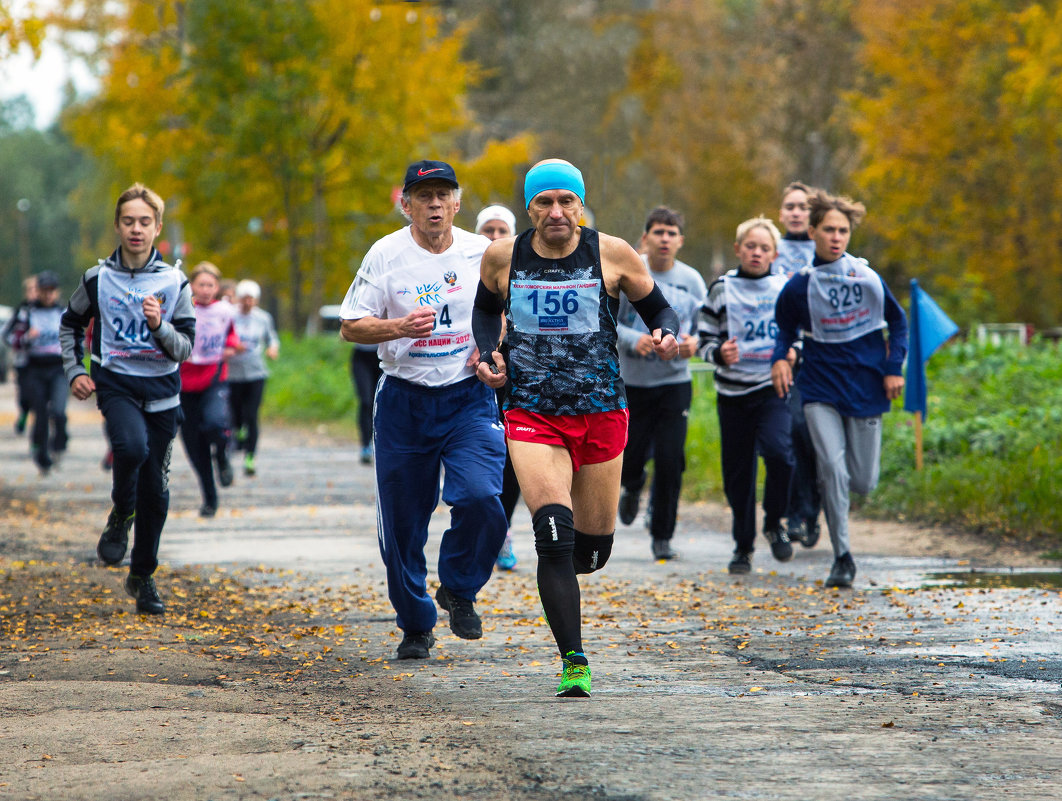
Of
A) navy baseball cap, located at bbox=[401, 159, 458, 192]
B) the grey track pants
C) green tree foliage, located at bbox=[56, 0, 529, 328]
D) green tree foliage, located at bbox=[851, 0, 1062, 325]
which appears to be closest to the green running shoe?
navy baseball cap, located at bbox=[401, 159, 458, 192]

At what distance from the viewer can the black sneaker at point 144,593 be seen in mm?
7879

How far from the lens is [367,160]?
30625 mm

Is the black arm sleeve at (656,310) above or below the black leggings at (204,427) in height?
above

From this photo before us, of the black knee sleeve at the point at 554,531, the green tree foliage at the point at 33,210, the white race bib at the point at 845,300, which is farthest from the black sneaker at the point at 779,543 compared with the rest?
the green tree foliage at the point at 33,210

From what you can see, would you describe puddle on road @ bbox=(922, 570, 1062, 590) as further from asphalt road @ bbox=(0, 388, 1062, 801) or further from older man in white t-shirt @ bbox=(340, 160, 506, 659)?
older man in white t-shirt @ bbox=(340, 160, 506, 659)

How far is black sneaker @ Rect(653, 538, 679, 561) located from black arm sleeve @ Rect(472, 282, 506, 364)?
415cm

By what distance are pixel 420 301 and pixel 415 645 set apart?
4.91ft

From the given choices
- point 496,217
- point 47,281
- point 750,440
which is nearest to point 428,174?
point 496,217

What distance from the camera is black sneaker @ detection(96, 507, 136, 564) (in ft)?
26.9

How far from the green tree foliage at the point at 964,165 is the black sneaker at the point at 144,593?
20.4 metres

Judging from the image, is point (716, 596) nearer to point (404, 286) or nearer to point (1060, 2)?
point (404, 286)

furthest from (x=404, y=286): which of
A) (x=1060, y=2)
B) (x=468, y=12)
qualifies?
(x=468, y=12)

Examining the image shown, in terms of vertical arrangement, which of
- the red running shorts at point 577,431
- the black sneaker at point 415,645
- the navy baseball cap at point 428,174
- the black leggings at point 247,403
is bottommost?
the black sneaker at point 415,645

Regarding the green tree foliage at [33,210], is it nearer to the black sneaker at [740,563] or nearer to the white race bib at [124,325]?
the black sneaker at [740,563]
